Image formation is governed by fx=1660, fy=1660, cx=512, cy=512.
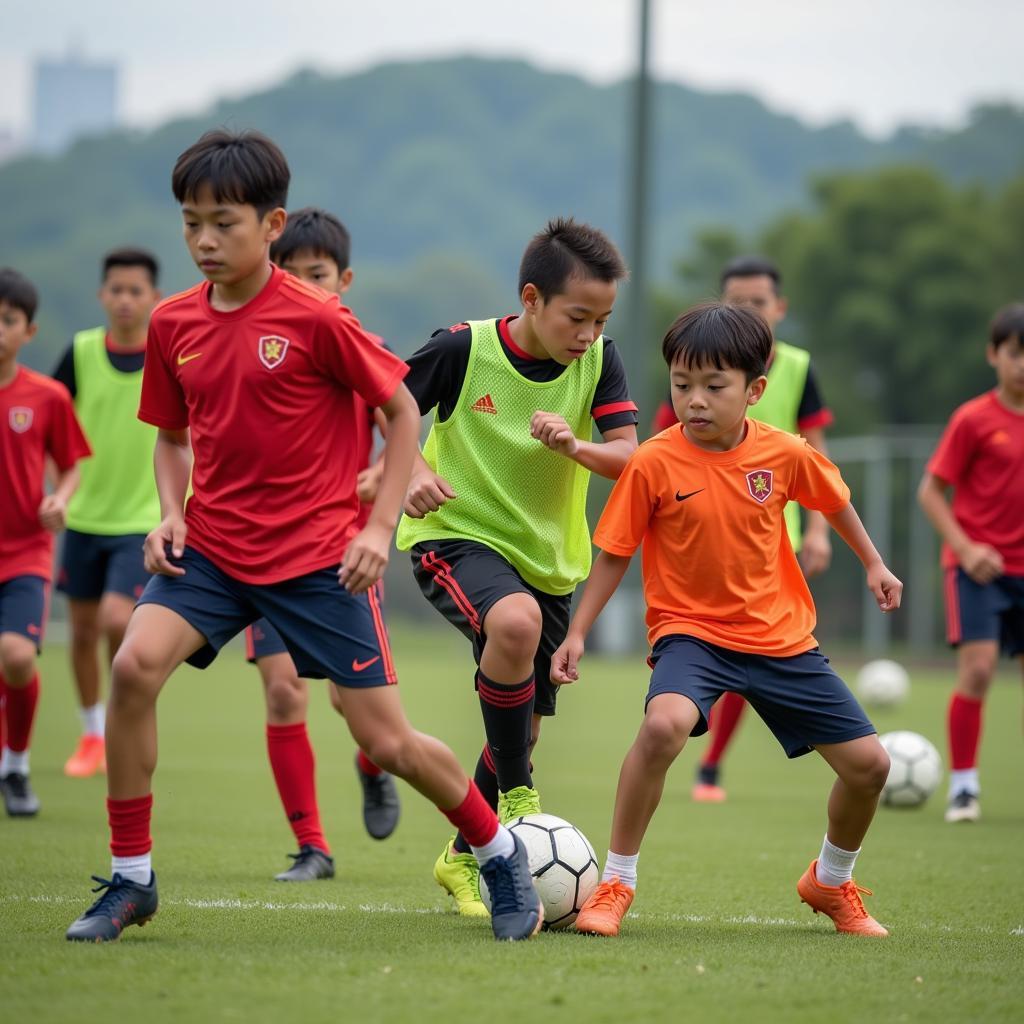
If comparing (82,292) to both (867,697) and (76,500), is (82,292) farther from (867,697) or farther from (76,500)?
(76,500)

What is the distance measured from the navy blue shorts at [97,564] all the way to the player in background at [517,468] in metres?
3.18

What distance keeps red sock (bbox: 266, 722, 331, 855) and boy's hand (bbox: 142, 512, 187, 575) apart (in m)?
1.44

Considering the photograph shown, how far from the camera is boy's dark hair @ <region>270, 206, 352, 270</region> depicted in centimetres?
600

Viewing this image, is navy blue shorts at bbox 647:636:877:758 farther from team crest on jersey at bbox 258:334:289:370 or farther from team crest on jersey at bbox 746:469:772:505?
team crest on jersey at bbox 258:334:289:370

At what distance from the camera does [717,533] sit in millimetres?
4656

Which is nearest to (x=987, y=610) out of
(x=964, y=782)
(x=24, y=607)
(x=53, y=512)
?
(x=964, y=782)

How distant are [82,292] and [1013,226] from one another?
22.8 metres

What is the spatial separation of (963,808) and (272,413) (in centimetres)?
482

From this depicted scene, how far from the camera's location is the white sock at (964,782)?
25.9 feet

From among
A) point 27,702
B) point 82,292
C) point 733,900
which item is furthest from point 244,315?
point 82,292

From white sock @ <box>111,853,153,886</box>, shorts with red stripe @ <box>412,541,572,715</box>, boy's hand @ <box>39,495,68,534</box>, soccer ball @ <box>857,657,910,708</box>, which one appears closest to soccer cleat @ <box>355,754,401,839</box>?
shorts with red stripe @ <box>412,541,572,715</box>

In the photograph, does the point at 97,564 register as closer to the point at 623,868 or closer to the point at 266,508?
the point at 266,508

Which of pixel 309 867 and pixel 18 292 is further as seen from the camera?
pixel 18 292

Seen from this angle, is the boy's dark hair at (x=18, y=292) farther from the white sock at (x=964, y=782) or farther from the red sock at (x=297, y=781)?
the white sock at (x=964, y=782)
